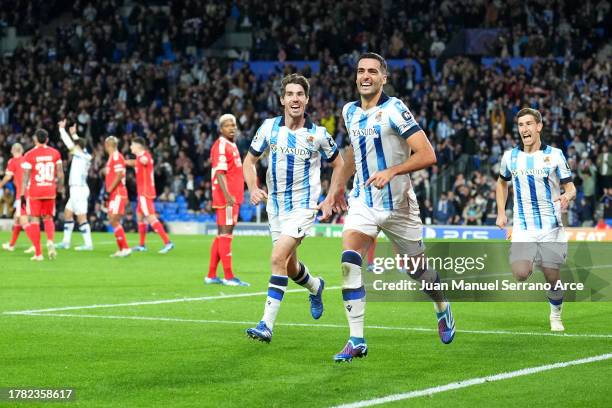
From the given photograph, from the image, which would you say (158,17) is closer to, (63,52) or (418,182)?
(63,52)

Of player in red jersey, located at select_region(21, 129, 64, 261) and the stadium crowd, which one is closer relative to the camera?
player in red jersey, located at select_region(21, 129, 64, 261)

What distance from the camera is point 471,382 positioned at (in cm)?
792

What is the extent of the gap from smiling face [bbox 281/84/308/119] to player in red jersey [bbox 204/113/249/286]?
516cm

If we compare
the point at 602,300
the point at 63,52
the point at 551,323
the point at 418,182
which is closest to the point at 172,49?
the point at 63,52

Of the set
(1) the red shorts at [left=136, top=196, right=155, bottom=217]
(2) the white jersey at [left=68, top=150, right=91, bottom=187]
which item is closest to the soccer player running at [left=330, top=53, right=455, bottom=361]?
(1) the red shorts at [left=136, top=196, right=155, bottom=217]

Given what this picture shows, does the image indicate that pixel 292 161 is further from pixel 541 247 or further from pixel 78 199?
pixel 78 199

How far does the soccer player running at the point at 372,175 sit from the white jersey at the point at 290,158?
4.51 feet

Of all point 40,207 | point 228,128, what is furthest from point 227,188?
point 40,207

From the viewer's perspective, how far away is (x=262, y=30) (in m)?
42.8

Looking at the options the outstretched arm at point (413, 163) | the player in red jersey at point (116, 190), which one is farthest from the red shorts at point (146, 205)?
the outstretched arm at point (413, 163)

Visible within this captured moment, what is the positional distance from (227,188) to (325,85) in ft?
73.7

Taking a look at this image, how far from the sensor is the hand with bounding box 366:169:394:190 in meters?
8.67

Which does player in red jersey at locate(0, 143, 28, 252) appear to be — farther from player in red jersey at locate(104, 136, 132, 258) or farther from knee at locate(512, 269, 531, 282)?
knee at locate(512, 269, 531, 282)

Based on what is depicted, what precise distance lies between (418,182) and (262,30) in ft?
40.5
